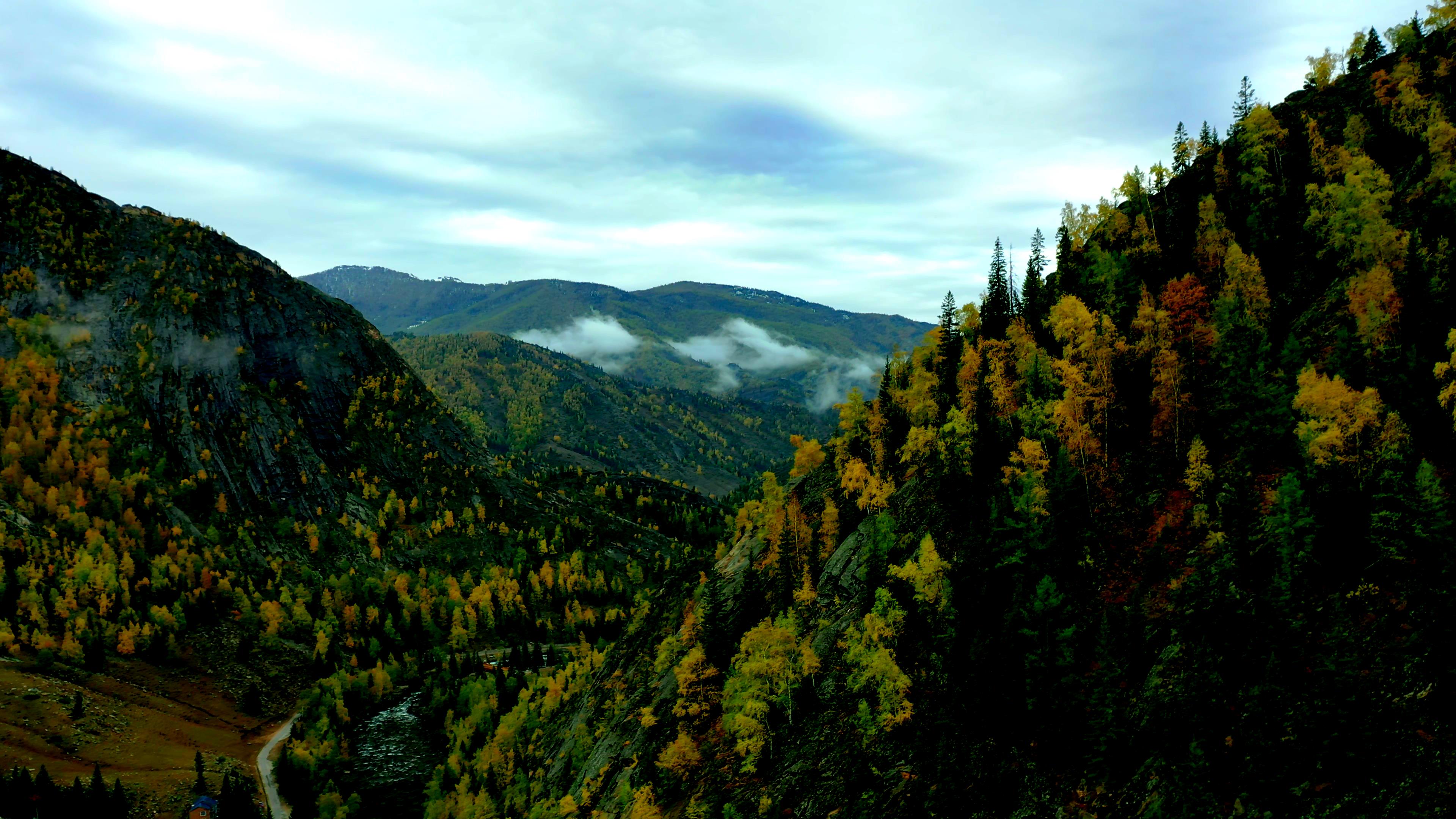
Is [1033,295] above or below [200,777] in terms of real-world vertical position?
above

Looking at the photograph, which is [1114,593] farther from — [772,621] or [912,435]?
[772,621]

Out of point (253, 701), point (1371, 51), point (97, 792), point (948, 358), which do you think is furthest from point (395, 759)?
point (1371, 51)

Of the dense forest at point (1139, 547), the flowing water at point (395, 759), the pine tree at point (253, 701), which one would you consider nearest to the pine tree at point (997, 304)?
the dense forest at point (1139, 547)

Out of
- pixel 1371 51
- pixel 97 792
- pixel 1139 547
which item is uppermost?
pixel 1371 51

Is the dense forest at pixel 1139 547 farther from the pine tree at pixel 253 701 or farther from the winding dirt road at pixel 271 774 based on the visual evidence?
the pine tree at pixel 253 701

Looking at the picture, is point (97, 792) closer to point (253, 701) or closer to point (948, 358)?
point (253, 701)

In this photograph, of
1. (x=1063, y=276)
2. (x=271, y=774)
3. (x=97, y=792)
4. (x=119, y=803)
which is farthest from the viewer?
(x=271, y=774)
